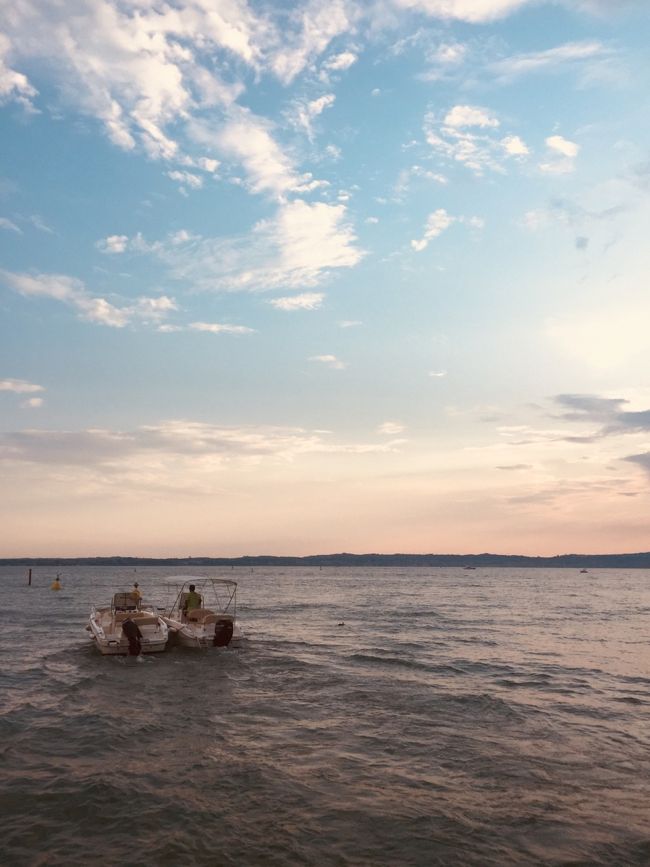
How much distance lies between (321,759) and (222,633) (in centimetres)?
1417

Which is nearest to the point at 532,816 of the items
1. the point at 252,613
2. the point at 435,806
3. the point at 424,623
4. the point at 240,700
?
the point at 435,806

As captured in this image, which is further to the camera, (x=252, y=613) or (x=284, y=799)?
(x=252, y=613)

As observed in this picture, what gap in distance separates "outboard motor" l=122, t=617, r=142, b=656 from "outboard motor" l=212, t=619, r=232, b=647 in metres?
3.20

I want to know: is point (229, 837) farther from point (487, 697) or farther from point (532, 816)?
point (487, 697)

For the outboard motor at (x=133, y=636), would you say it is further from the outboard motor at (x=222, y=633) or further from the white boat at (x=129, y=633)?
the outboard motor at (x=222, y=633)

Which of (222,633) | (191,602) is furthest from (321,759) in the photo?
(191,602)

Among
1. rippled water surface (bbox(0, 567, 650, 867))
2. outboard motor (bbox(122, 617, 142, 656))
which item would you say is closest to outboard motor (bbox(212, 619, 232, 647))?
rippled water surface (bbox(0, 567, 650, 867))

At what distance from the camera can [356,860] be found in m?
8.75

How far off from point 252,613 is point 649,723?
1520 inches

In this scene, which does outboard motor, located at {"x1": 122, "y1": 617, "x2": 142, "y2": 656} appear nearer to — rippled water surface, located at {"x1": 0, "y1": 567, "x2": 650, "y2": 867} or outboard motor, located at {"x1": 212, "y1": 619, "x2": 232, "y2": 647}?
rippled water surface, located at {"x1": 0, "y1": 567, "x2": 650, "y2": 867}

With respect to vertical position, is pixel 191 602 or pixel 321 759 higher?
pixel 191 602

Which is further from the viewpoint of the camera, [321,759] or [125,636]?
[125,636]

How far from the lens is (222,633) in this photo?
87.0ft

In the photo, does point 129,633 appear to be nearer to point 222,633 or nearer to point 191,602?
point 222,633
